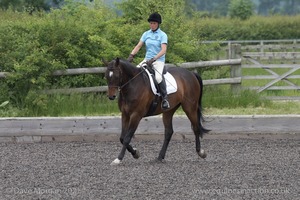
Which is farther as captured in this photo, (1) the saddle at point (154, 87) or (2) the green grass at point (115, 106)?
(2) the green grass at point (115, 106)

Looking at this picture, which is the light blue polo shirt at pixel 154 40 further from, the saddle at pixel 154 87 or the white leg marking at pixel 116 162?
the white leg marking at pixel 116 162

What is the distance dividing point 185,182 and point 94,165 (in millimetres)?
1808

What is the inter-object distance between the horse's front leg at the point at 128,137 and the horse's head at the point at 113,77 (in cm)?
61

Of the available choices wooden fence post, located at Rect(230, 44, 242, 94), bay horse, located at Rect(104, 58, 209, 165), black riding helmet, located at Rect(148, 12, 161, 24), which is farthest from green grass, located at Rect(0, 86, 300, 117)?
black riding helmet, located at Rect(148, 12, 161, 24)

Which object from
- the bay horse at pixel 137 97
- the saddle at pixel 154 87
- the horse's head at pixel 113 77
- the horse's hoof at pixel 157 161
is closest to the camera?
the horse's head at pixel 113 77

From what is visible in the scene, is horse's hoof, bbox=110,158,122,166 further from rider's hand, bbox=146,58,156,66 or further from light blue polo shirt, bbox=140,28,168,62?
light blue polo shirt, bbox=140,28,168,62

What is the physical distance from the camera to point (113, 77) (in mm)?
9695

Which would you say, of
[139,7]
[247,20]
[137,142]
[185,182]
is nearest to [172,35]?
[139,7]

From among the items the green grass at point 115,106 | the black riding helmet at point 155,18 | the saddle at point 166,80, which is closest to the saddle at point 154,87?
the saddle at point 166,80

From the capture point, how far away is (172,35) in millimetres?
14789

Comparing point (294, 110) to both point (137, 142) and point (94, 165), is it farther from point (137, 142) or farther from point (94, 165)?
point (94, 165)

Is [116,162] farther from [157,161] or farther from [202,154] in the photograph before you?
[202,154]

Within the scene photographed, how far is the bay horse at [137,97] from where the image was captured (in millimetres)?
9766

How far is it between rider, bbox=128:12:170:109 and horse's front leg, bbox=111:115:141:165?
61 centimetres
